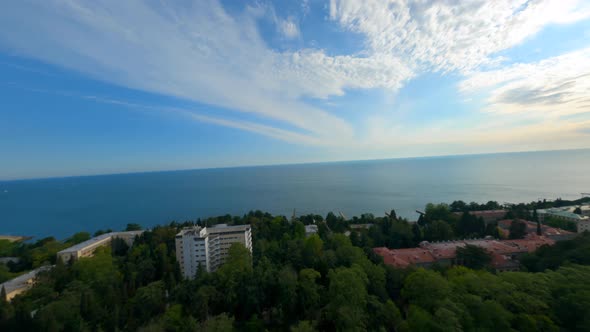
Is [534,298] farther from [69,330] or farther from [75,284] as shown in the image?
[75,284]

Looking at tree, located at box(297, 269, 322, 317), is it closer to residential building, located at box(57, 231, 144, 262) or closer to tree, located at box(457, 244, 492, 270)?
tree, located at box(457, 244, 492, 270)

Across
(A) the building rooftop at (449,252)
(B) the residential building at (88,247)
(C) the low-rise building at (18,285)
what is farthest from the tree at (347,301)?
(B) the residential building at (88,247)

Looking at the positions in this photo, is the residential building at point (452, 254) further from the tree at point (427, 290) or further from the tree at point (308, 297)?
the tree at point (308, 297)

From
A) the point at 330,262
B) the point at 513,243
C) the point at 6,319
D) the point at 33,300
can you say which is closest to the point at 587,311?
the point at 330,262

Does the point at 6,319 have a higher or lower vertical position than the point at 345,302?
lower

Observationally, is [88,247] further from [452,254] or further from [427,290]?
[452,254]

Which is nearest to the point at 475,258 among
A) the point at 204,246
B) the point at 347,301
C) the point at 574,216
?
the point at 347,301
